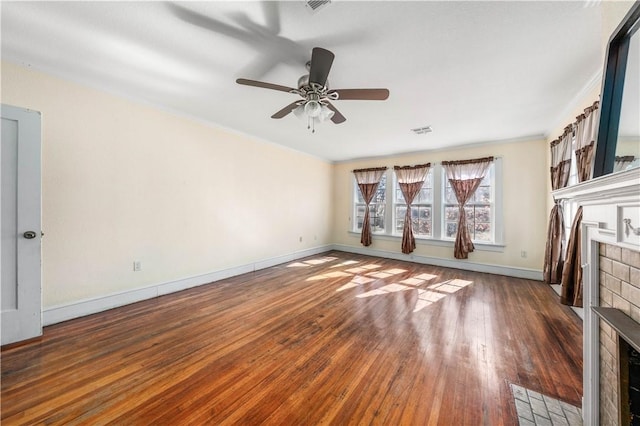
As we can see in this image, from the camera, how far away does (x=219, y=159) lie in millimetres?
3891

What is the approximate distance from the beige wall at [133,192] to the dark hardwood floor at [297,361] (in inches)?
22.6

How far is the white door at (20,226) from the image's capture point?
6.74 feet

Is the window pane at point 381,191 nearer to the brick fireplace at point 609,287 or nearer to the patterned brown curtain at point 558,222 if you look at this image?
the patterned brown curtain at point 558,222

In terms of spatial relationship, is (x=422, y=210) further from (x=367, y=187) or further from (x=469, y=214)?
(x=367, y=187)

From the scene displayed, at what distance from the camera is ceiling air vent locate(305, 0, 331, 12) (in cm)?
150

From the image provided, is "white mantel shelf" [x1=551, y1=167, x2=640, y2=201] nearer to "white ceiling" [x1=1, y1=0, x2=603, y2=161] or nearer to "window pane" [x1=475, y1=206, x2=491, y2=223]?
"white ceiling" [x1=1, y1=0, x2=603, y2=161]

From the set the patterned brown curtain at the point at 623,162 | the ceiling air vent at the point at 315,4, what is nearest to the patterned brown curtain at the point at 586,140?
the patterned brown curtain at the point at 623,162

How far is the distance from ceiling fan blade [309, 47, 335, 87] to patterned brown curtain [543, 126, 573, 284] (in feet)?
10.4

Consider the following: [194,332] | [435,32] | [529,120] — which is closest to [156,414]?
[194,332]

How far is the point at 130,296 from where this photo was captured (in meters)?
2.94

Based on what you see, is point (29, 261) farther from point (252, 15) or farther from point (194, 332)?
point (252, 15)

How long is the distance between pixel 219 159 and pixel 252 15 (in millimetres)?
2581

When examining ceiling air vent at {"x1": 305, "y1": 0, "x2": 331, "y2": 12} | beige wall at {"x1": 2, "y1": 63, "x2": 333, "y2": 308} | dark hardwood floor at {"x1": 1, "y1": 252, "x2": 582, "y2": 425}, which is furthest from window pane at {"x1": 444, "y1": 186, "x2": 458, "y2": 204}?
ceiling air vent at {"x1": 305, "y1": 0, "x2": 331, "y2": 12}

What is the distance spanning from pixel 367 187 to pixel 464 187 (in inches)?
83.1
